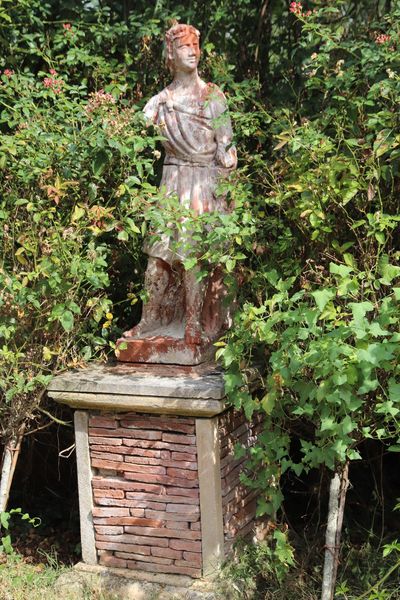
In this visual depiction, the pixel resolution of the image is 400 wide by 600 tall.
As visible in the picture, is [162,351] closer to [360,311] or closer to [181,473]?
[181,473]

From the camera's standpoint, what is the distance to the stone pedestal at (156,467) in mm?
4168

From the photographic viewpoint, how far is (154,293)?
4523 mm

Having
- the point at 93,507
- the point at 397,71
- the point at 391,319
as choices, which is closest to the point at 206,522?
the point at 93,507

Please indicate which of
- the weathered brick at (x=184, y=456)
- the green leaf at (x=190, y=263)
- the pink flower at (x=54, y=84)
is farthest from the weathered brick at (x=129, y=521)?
the pink flower at (x=54, y=84)

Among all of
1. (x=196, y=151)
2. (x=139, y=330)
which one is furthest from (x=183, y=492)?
(x=196, y=151)

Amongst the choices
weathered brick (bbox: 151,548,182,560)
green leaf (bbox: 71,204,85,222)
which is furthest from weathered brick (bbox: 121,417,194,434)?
green leaf (bbox: 71,204,85,222)

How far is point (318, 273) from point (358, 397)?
0.56 m

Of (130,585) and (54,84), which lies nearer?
(130,585)

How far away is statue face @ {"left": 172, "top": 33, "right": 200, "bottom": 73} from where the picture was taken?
438 cm

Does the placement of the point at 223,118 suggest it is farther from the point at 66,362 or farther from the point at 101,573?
the point at 101,573

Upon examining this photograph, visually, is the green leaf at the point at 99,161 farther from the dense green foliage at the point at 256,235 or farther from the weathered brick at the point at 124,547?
the weathered brick at the point at 124,547

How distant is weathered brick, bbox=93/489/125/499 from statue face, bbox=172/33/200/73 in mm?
2098

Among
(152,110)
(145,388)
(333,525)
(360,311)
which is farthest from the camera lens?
(152,110)

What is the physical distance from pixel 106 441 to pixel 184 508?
0.51 m
